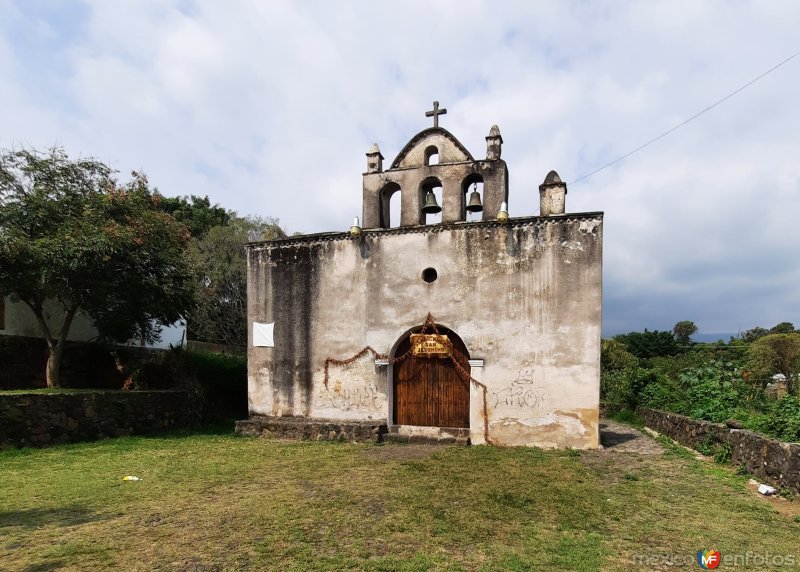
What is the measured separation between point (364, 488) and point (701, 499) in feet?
14.6

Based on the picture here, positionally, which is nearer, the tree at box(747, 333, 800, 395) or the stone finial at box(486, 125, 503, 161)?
the stone finial at box(486, 125, 503, 161)

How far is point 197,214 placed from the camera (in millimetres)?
28094

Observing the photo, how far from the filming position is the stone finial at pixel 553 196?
10586 mm

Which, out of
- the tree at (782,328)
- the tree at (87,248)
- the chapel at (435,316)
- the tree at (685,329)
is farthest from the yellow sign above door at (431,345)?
the tree at (685,329)

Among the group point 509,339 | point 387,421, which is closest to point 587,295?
point 509,339

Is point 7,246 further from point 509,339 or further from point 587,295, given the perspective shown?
point 587,295

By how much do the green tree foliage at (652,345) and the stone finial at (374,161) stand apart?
97.2 ft

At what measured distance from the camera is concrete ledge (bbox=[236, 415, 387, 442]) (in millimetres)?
10688

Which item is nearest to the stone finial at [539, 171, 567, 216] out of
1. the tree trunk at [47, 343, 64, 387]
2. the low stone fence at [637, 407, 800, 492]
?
the low stone fence at [637, 407, 800, 492]

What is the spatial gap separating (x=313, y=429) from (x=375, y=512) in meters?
5.52

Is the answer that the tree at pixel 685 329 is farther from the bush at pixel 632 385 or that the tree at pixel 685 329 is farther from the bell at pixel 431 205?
the bell at pixel 431 205

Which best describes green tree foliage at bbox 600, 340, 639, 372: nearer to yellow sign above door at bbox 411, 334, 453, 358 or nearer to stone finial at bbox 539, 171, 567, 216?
stone finial at bbox 539, 171, 567, 216

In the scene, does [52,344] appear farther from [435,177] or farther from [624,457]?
[624,457]

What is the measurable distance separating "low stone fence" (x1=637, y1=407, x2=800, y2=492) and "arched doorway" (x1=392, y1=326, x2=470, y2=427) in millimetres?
4583
